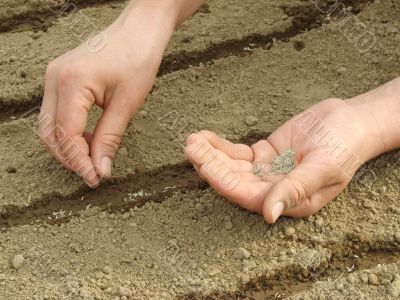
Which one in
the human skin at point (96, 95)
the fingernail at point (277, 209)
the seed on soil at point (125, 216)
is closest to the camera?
the fingernail at point (277, 209)

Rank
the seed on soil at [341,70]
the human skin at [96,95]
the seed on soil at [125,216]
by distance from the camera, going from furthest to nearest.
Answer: the seed on soil at [341,70] → the seed on soil at [125,216] → the human skin at [96,95]

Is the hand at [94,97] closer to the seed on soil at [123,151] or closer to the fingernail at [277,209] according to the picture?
the seed on soil at [123,151]

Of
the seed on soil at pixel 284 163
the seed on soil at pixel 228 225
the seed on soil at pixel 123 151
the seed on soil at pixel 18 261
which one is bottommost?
the seed on soil at pixel 18 261

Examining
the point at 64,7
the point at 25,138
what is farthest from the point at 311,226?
the point at 64,7

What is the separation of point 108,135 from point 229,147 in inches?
13.2

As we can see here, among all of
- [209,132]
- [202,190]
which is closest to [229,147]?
[209,132]

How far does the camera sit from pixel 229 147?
1814 mm

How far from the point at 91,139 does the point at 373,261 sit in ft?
2.77

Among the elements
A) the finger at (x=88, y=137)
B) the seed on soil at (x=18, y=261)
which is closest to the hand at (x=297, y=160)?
the finger at (x=88, y=137)

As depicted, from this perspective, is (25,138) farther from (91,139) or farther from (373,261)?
(373,261)

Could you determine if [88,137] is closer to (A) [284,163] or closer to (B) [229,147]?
(B) [229,147]

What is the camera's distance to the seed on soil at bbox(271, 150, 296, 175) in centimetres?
176

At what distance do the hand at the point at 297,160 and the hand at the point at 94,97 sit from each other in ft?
0.84

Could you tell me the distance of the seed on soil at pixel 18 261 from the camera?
176cm
